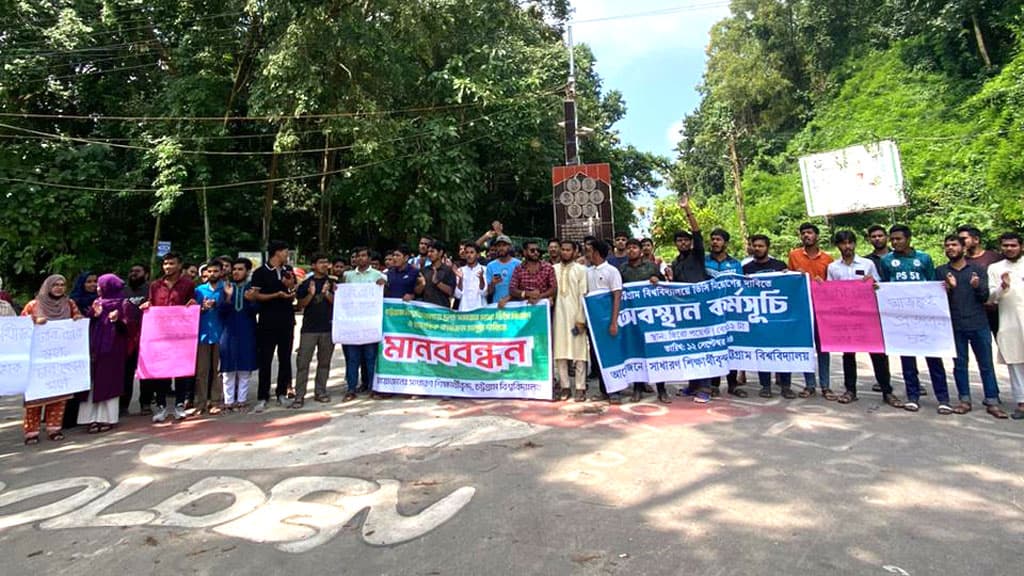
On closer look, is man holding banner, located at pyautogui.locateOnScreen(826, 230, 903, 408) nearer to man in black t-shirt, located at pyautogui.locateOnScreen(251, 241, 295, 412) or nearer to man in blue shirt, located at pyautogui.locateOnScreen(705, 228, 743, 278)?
man in blue shirt, located at pyautogui.locateOnScreen(705, 228, 743, 278)

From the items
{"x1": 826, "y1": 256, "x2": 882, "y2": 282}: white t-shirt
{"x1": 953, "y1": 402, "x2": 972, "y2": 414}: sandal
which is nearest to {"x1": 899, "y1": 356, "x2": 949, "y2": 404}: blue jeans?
{"x1": 953, "y1": 402, "x2": 972, "y2": 414}: sandal

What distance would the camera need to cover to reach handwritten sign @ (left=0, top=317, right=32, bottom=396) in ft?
17.2

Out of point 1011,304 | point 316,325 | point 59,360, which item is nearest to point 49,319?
point 59,360

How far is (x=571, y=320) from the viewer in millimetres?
6234

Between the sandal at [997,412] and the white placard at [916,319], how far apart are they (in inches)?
21.5

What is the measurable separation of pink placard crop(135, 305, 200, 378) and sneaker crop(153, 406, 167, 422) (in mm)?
387

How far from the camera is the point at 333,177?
22.0 m

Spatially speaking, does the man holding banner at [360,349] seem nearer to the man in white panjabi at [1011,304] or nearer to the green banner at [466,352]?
the green banner at [466,352]

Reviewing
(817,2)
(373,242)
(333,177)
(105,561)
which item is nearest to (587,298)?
(105,561)

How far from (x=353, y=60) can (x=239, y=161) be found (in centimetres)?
699

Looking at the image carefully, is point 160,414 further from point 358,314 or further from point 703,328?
point 703,328

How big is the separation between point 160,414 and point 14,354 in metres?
1.41

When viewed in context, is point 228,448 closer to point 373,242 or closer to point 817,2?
point 373,242

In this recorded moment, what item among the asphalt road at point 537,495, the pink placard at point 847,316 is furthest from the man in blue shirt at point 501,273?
the pink placard at point 847,316
